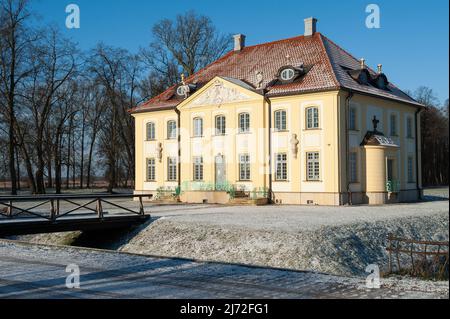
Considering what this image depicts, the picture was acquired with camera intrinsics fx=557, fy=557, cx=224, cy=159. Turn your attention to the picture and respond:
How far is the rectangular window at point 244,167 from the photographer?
103 ft

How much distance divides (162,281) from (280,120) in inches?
811

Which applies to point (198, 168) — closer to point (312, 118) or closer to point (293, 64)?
point (312, 118)

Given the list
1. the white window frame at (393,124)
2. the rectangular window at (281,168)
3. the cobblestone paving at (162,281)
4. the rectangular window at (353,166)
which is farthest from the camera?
the white window frame at (393,124)

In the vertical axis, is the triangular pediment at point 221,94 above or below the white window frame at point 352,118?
above

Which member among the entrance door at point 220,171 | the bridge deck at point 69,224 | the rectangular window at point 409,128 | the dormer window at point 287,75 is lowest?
the bridge deck at point 69,224

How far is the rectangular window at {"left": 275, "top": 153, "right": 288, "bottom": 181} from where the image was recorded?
30.0m

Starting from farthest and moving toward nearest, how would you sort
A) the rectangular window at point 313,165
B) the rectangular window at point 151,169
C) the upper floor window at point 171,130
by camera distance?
the rectangular window at point 151,169, the upper floor window at point 171,130, the rectangular window at point 313,165

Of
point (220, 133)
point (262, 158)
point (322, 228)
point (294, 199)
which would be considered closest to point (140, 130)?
point (220, 133)

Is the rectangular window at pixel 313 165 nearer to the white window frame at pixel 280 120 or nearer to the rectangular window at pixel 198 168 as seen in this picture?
the white window frame at pixel 280 120

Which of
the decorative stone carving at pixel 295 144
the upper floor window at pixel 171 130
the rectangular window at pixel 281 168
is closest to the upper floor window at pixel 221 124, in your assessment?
the upper floor window at pixel 171 130

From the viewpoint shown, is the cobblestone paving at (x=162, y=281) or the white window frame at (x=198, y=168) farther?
the white window frame at (x=198, y=168)

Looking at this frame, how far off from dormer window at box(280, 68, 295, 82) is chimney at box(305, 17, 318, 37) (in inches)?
191

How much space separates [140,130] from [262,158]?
10.2m

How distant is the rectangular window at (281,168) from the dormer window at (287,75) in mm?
4226
